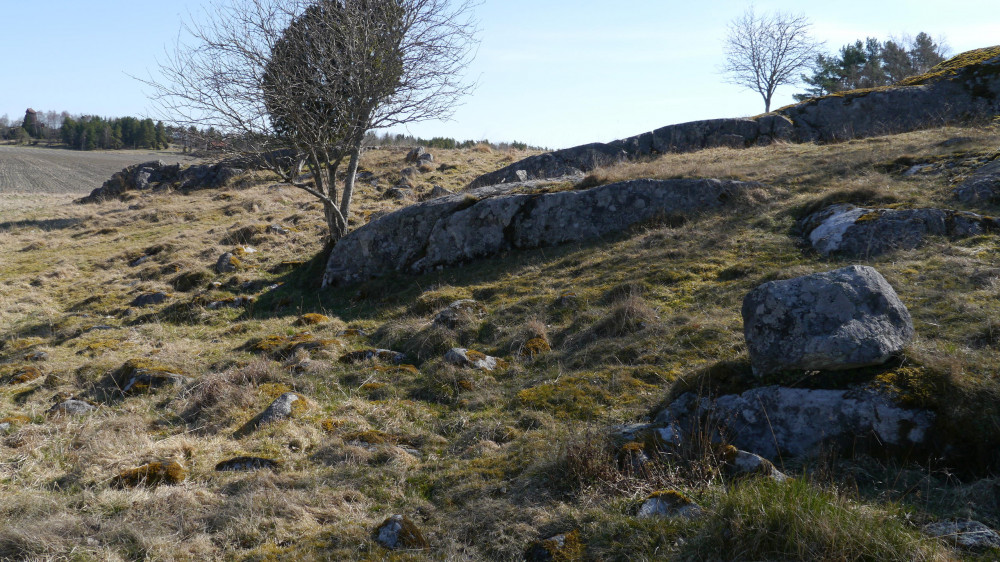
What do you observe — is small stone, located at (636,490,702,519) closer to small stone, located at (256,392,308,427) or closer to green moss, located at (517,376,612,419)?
green moss, located at (517,376,612,419)

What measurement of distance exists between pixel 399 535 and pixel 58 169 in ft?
233

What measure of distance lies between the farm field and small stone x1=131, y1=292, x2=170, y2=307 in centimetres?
2683

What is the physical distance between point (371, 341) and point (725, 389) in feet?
19.3

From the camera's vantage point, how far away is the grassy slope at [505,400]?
3777 millimetres

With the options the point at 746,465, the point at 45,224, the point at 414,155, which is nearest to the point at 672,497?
the point at 746,465

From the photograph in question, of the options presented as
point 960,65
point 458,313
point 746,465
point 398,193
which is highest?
point 960,65

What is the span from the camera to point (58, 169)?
5712 cm

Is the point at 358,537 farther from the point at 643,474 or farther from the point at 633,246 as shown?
the point at 633,246

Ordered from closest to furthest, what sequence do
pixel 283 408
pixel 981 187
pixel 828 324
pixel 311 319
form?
pixel 828 324 < pixel 283 408 < pixel 981 187 < pixel 311 319

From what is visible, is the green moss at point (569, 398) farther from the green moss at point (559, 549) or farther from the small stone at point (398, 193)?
the small stone at point (398, 193)

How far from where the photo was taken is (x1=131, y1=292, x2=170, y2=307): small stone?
13.3m

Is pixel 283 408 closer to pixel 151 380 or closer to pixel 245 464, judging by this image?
pixel 245 464

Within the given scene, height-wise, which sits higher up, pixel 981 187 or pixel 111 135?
pixel 111 135

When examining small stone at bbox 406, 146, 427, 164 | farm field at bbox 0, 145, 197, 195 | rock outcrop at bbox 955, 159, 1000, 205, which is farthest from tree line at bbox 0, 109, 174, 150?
rock outcrop at bbox 955, 159, 1000, 205
